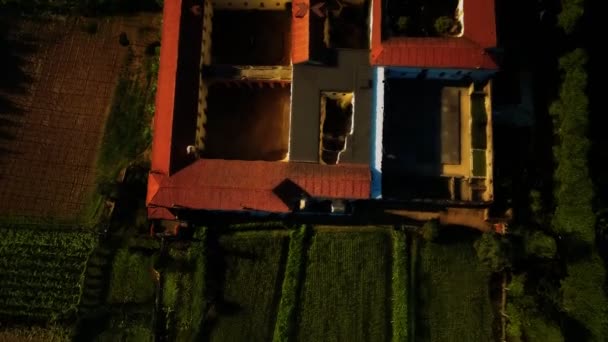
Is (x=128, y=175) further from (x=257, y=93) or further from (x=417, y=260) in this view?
(x=417, y=260)

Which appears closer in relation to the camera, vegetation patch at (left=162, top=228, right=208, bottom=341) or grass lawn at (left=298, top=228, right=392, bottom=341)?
grass lawn at (left=298, top=228, right=392, bottom=341)

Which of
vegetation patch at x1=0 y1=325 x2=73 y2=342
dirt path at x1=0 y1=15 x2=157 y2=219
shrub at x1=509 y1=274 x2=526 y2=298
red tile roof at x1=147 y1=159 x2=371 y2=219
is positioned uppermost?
dirt path at x1=0 y1=15 x2=157 y2=219

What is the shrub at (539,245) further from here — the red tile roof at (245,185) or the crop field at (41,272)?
the crop field at (41,272)

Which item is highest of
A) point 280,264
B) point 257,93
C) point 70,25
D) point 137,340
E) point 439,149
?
point 70,25

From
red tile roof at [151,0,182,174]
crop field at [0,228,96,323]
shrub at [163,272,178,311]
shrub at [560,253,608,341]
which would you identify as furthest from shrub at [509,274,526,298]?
crop field at [0,228,96,323]

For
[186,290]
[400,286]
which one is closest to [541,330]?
[400,286]

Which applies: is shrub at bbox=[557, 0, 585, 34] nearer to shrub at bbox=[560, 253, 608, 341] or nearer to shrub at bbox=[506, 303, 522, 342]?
shrub at bbox=[560, 253, 608, 341]

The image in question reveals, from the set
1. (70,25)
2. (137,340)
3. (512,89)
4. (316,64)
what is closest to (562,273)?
(512,89)
